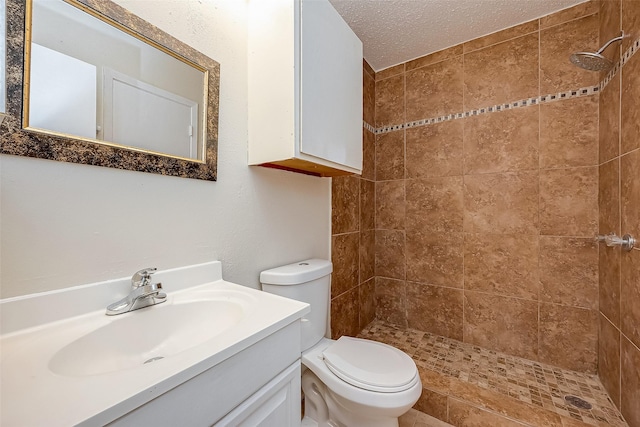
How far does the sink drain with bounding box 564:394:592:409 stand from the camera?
3.87 ft

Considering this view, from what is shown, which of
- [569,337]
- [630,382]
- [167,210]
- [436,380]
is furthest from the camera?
[569,337]

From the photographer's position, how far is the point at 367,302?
2004 mm

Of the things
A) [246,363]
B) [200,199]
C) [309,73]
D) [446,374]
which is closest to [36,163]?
[200,199]

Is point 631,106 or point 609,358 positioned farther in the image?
point 609,358

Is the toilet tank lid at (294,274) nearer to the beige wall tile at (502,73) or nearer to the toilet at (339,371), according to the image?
the toilet at (339,371)

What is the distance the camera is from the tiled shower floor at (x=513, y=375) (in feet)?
3.83

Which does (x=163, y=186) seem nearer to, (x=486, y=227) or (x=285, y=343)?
(x=285, y=343)

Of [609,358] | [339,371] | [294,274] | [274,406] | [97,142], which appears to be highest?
[97,142]

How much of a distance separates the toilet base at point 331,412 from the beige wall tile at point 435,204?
1269 millimetres

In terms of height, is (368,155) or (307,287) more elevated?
(368,155)

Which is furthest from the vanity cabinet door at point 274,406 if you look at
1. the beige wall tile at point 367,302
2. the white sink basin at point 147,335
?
the beige wall tile at point 367,302

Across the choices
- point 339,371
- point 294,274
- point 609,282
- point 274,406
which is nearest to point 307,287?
point 294,274

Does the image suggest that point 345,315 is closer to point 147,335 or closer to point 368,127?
point 147,335

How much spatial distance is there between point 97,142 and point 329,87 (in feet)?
2.86
